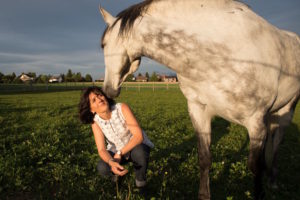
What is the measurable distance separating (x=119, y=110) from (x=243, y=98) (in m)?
1.60

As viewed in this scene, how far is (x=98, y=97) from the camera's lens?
9.13ft

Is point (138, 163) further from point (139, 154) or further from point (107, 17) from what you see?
point (107, 17)

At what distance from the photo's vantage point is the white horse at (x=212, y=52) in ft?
6.91

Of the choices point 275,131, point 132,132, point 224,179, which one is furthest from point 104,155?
point 275,131

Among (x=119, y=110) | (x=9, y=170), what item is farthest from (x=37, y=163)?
(x=119, y=110)

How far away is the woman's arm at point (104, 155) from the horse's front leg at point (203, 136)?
1.08m

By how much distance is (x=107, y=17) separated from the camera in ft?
8.54

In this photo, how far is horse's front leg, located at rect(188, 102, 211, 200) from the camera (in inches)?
109

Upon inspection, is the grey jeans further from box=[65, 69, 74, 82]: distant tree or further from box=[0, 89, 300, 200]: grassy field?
box=[65, 69, 74, 82]: distant tree

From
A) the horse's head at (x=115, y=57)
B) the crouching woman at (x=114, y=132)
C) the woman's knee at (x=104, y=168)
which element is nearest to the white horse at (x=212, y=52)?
the horse's head at (x=115, y=57)

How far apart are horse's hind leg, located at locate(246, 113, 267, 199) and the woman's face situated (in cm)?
172

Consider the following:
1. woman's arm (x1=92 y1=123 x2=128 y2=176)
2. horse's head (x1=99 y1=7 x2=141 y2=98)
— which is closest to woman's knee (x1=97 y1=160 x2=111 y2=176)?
woman's arm (x1=92 y1=123 x2=128 y2=176)

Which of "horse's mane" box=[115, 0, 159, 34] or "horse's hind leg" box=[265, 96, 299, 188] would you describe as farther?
"horse's hind leg" box=[265, 96, 299, 188]

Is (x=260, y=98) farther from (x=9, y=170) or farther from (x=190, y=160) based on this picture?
(x=9, y=170)
